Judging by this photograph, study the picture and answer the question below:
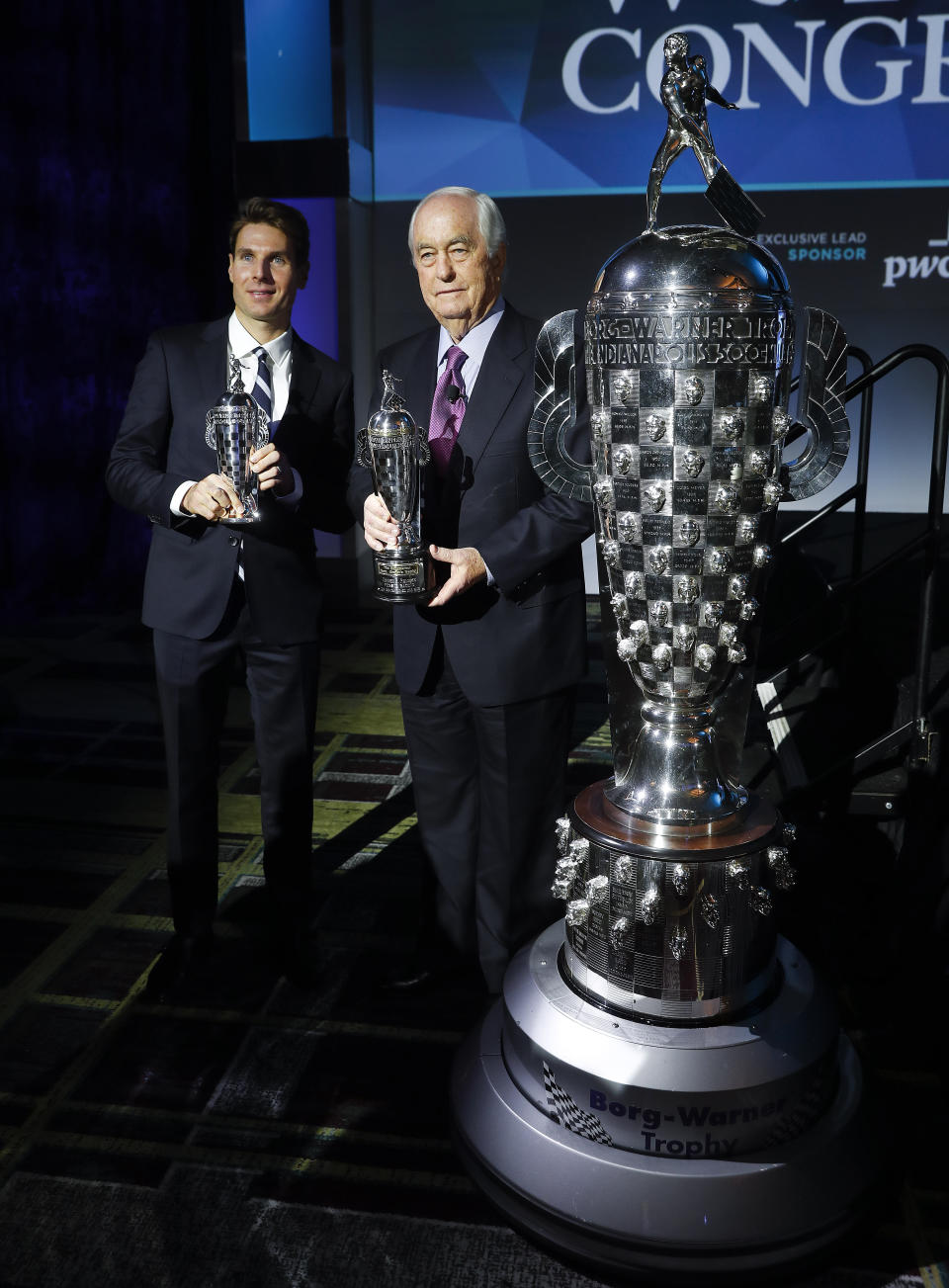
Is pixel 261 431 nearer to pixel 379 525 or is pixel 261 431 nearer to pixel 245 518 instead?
pixel 245 518

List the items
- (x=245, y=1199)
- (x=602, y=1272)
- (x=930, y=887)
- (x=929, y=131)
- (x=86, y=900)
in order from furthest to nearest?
(x=929, y=131)
(x=86, y=900)
(x=930, y=887)
(x=245, y=1199)
(x=602, y=1272)

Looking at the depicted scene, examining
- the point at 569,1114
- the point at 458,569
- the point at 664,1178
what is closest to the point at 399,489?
the point at 458,569

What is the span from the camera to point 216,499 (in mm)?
1896

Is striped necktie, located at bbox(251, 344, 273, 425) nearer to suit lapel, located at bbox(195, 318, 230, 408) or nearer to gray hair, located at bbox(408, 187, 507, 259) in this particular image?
suit lapel, located at bbox(195, 318, 230, 408)

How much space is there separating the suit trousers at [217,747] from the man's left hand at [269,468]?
0.25 metres

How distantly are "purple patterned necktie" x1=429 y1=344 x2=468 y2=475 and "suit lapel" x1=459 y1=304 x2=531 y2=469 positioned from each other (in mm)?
30

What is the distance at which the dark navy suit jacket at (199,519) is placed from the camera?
211 cm

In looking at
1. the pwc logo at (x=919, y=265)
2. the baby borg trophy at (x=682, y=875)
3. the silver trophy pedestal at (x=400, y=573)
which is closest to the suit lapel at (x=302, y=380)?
the silver trophy pedestal at (x=400, y=573)

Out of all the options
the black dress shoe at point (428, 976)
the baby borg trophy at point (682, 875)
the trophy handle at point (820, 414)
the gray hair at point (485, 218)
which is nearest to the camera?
the baby borg trophy at point (682, 875)

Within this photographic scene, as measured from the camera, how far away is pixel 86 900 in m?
2.66

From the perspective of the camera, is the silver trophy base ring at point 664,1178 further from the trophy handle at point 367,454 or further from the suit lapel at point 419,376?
the suit lapel at point 419,376

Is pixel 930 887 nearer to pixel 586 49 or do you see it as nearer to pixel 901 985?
pixel 901 985

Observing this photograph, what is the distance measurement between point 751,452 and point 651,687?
368 millimetres

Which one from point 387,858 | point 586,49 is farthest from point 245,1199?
point 586,49
